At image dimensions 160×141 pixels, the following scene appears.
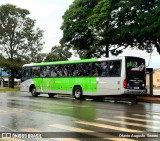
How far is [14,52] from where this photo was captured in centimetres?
5881

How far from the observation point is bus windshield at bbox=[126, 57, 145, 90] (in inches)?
879

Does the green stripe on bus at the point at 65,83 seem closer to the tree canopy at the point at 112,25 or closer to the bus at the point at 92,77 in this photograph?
the bus at the point at 92,77

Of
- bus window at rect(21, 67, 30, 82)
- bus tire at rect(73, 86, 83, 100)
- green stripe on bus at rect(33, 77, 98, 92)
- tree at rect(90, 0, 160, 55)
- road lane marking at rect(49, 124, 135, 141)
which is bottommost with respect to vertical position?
road lane marking at rect(49, 124, 135, 141)

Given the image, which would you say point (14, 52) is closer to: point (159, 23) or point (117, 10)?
point (117, 10)

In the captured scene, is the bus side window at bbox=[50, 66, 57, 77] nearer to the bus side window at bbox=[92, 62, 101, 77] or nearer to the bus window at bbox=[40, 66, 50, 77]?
the bus window at bbox=[40, 66, 50, 77]

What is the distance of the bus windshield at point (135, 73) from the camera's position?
73.3 feet

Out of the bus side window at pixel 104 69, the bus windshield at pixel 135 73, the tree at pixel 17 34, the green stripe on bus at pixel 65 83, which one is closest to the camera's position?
the bus windshield at pixel 135 73

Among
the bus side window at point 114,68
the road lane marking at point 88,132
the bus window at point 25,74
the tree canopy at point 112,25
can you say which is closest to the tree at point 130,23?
the tree canopy at point 112,25

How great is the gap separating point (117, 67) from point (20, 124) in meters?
12.5

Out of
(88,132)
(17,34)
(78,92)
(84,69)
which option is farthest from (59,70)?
(17,34)

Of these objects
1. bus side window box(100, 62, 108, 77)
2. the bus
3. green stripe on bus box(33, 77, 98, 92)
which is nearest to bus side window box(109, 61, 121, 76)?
the bus

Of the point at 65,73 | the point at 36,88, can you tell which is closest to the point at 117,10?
the point at 65,73

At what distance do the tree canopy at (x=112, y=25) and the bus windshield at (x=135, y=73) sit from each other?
9.26 ft

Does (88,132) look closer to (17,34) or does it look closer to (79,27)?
(79,27)
